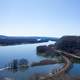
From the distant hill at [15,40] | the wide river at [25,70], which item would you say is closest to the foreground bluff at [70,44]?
the wide river at [25,70]

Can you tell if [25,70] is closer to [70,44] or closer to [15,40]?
[70,44]

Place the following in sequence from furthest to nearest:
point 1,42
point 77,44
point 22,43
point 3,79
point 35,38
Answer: point 35,38 < point 22,43 < point 1,42 < point 77,44 < point 3,79

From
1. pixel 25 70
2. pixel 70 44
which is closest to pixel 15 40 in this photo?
pixel 70 44

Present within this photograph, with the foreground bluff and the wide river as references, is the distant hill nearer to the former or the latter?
the foreground bluff

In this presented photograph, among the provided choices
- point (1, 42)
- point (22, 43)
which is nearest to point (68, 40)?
point (1, 42)

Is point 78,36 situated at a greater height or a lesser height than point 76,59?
greater

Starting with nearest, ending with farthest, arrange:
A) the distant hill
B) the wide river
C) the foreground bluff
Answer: the wide river → the foreground bluff → the distant hill

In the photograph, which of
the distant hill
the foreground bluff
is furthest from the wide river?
the distant hill

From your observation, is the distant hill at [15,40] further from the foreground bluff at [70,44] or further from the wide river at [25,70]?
the wide river at [25,70]

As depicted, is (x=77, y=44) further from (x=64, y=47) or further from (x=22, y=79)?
(x=22, y=79)

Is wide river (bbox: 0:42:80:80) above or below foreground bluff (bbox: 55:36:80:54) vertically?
below

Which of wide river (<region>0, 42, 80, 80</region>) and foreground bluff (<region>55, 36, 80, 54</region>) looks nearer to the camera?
wide river (<region>0, 42, 80, 80</region>)
